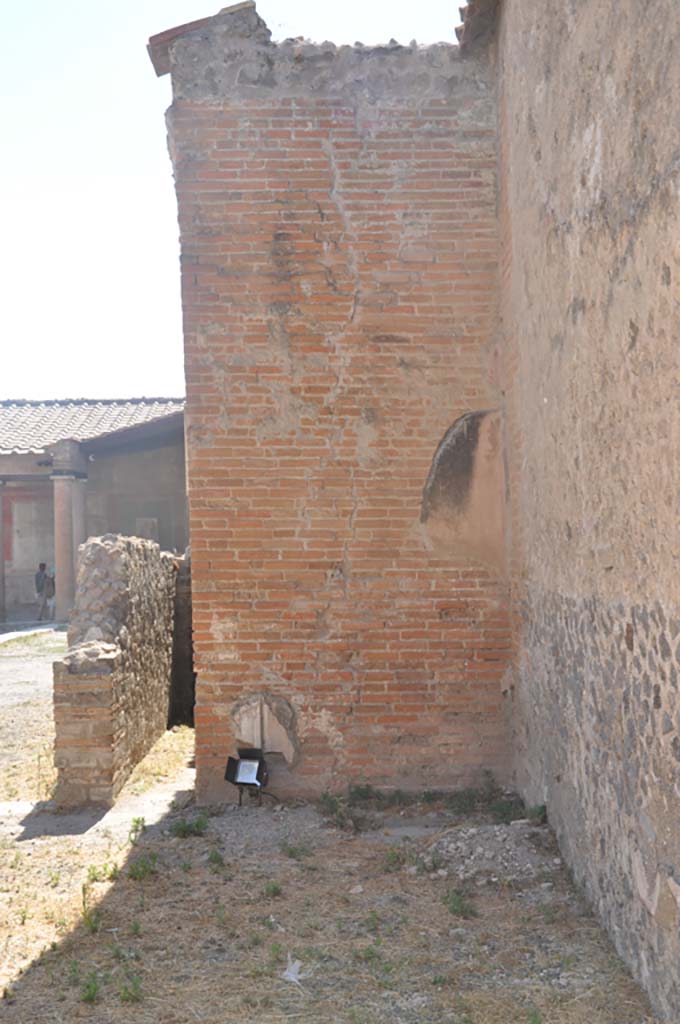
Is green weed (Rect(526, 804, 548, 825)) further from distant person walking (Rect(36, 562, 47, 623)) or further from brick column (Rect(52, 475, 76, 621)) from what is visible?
distant person walking (Rect(36, 562, 47, 623))

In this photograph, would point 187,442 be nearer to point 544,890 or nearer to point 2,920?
point 2,920

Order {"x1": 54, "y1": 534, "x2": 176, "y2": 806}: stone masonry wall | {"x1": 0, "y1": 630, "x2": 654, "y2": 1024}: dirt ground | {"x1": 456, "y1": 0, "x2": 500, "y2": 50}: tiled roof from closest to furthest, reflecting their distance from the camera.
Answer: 1. {"x1": 0, "y1": 630, "x2": 654, "y2": 1024}: dirt ground
2. {"x1": 456, "y1": 0, "x2": 500, "y2": 50}: tiled roof
3. {"x1": 54, "y1": 534, "x2": 176, "y2": 806}: stone masonry wall

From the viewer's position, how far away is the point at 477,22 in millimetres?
5336

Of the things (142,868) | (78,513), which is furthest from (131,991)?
(78,513)

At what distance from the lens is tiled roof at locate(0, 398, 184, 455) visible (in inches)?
839

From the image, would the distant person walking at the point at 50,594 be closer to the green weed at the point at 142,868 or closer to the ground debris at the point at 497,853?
the green weed at the point at 142,868

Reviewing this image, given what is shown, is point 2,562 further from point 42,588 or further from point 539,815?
point 539,815

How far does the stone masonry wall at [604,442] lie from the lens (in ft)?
9.13

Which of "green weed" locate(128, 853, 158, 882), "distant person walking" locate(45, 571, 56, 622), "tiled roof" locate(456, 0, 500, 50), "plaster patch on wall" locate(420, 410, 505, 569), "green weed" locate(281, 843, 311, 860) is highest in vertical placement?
"tiled roof" locate(456, 0, 500, 50)

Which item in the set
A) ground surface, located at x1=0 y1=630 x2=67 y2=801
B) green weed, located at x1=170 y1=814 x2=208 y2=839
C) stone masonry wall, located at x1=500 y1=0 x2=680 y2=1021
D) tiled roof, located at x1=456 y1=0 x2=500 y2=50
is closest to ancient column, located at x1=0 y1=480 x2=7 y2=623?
ground surface, located at x1=0 y1=630 x2=67 y2=801

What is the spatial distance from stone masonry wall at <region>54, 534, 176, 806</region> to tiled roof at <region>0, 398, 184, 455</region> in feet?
46.3

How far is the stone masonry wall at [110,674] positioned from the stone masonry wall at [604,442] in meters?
2.65

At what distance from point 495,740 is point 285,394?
97.7 inches

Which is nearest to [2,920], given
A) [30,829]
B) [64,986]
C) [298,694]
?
[64,986]
